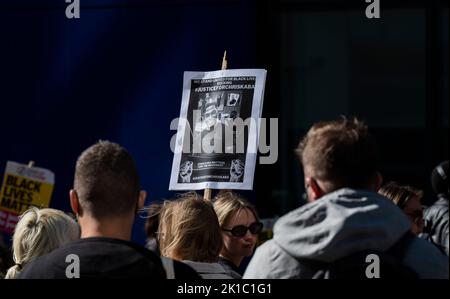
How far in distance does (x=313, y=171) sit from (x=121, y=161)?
65 cm

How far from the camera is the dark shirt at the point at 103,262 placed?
3.00 meters

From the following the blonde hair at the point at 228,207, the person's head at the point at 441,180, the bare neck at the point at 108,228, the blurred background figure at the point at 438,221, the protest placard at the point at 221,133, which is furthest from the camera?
the person's head at the point at 441,180

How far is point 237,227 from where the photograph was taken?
16.5 ft

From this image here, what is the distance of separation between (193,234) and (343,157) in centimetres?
130

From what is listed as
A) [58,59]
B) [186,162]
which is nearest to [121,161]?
[186,162]

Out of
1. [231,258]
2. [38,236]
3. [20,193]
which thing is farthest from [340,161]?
[20,193]

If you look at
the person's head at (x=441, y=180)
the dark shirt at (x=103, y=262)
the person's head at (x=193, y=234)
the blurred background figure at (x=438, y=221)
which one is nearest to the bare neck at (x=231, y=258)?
the person's head at (x=193, y=234)

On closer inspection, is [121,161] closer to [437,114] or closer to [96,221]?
[96,221]

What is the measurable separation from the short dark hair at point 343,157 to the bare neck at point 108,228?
0.61 m

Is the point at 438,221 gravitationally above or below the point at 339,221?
below

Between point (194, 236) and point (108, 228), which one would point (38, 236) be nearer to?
point (194, 236)

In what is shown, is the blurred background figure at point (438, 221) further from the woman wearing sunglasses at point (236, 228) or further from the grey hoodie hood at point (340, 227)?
the grey hoodie hood at point (340, 227)

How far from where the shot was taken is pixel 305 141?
306 centimetres
